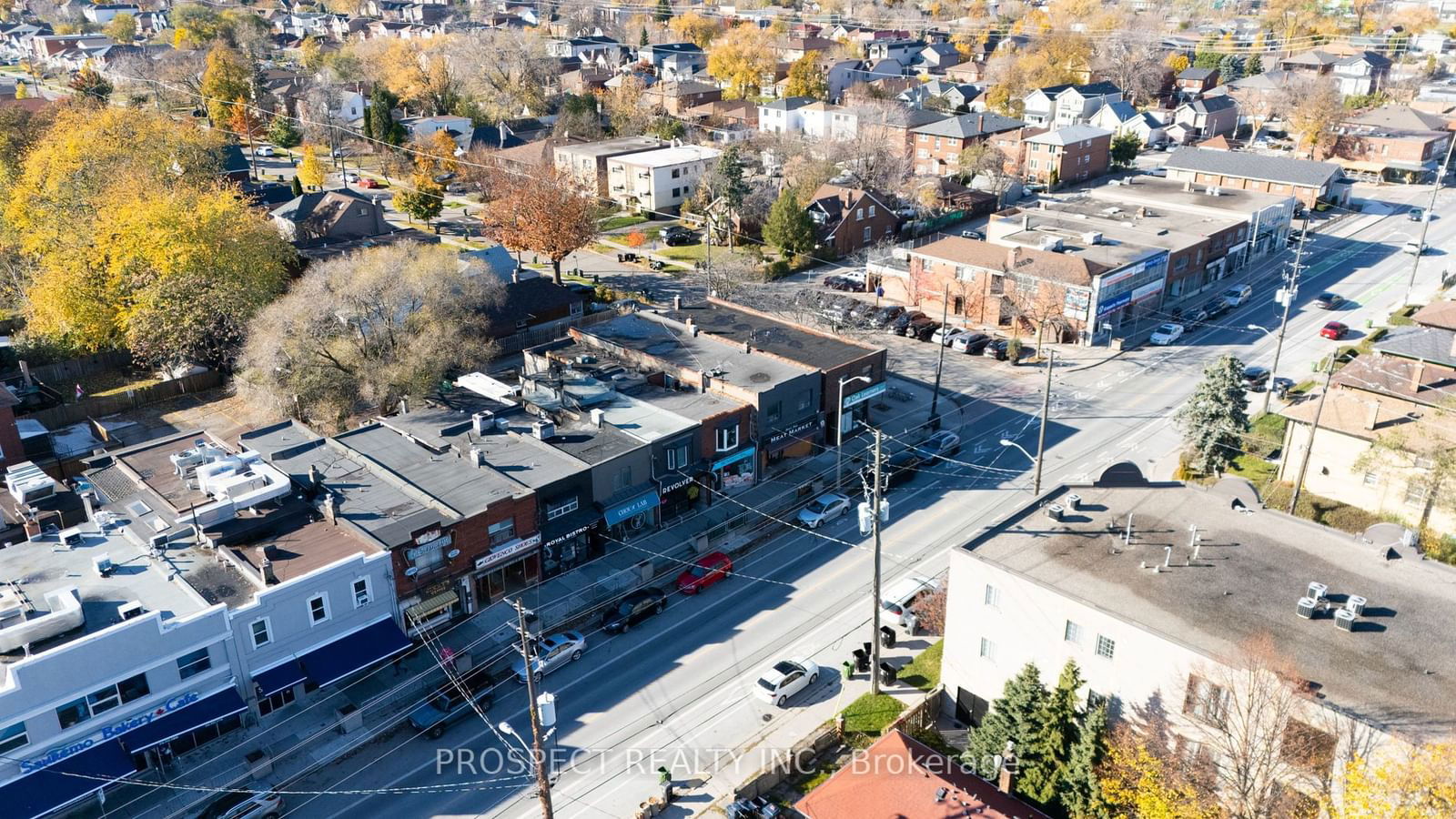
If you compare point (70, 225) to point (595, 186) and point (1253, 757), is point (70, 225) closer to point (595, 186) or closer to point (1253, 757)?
point (595, 186)

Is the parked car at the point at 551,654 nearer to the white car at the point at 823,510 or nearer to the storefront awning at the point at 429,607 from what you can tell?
the storefront awning at the point at 429,607

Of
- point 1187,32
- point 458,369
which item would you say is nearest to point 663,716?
point 458,369

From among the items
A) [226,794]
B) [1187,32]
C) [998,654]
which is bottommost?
[226,794]

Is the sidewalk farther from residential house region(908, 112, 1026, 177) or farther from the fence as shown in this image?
residential house region(908, 112, 1026, 177)

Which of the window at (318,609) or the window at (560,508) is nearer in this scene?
the window at (318,609)

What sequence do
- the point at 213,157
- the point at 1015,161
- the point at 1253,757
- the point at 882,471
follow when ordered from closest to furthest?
the point at 1253,757 → the point at 882,471 → the point at 213,157 → the point at 1015,161

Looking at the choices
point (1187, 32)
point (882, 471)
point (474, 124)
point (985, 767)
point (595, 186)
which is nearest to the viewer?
point (985, 767)

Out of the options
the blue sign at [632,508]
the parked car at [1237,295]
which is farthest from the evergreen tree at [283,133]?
the parked car at [1237,295]
